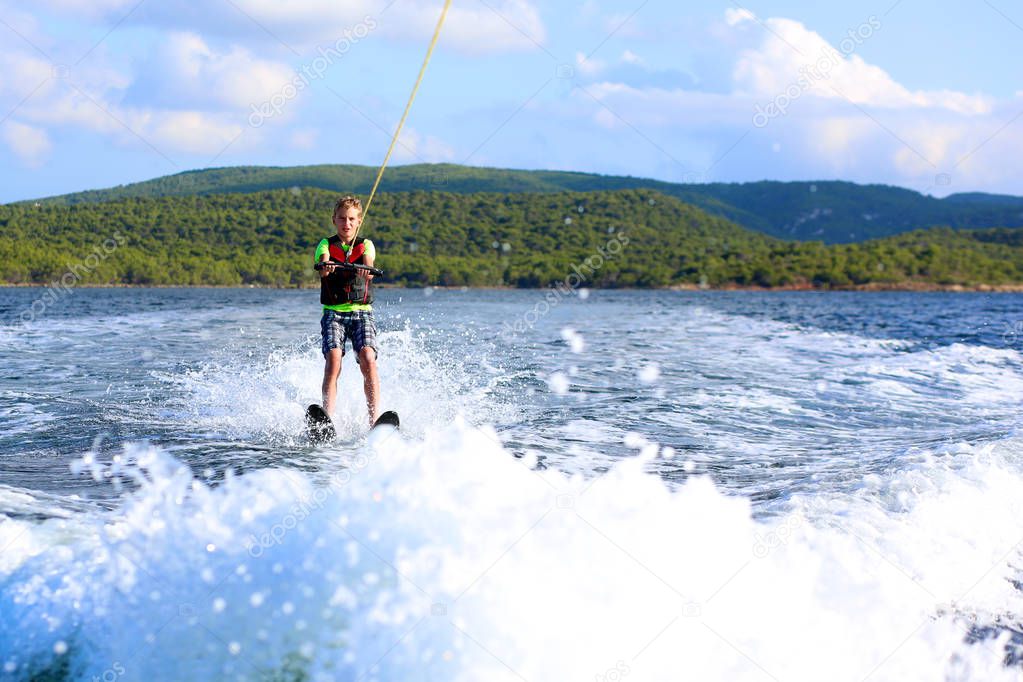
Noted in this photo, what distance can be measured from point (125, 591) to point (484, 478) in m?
2.03

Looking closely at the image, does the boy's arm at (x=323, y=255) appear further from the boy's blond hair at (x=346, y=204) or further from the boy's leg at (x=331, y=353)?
the boy's leg at (x=331, y=353)

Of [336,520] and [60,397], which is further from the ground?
[336,520]

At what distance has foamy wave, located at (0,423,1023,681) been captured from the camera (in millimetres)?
3436

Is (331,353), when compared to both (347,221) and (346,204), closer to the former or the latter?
(347,221)

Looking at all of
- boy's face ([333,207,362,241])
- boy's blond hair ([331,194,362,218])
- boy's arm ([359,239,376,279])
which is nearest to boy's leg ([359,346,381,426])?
boy's arm ([359,239,376,279])

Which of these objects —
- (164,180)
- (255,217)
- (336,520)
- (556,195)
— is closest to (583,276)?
(556,195)

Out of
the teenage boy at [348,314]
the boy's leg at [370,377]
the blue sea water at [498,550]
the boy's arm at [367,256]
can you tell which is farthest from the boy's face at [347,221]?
the blue sea water at [498,550]

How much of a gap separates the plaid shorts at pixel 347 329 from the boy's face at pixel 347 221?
69 cm

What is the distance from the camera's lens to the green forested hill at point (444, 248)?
3991 inches

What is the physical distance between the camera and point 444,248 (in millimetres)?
122688

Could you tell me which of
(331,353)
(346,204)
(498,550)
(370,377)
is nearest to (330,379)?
(331,353)

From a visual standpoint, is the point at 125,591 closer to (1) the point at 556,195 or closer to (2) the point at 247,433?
(2) the point at 247,433

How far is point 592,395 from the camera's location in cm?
1012

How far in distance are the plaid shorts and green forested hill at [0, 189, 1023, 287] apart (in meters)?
89.8
